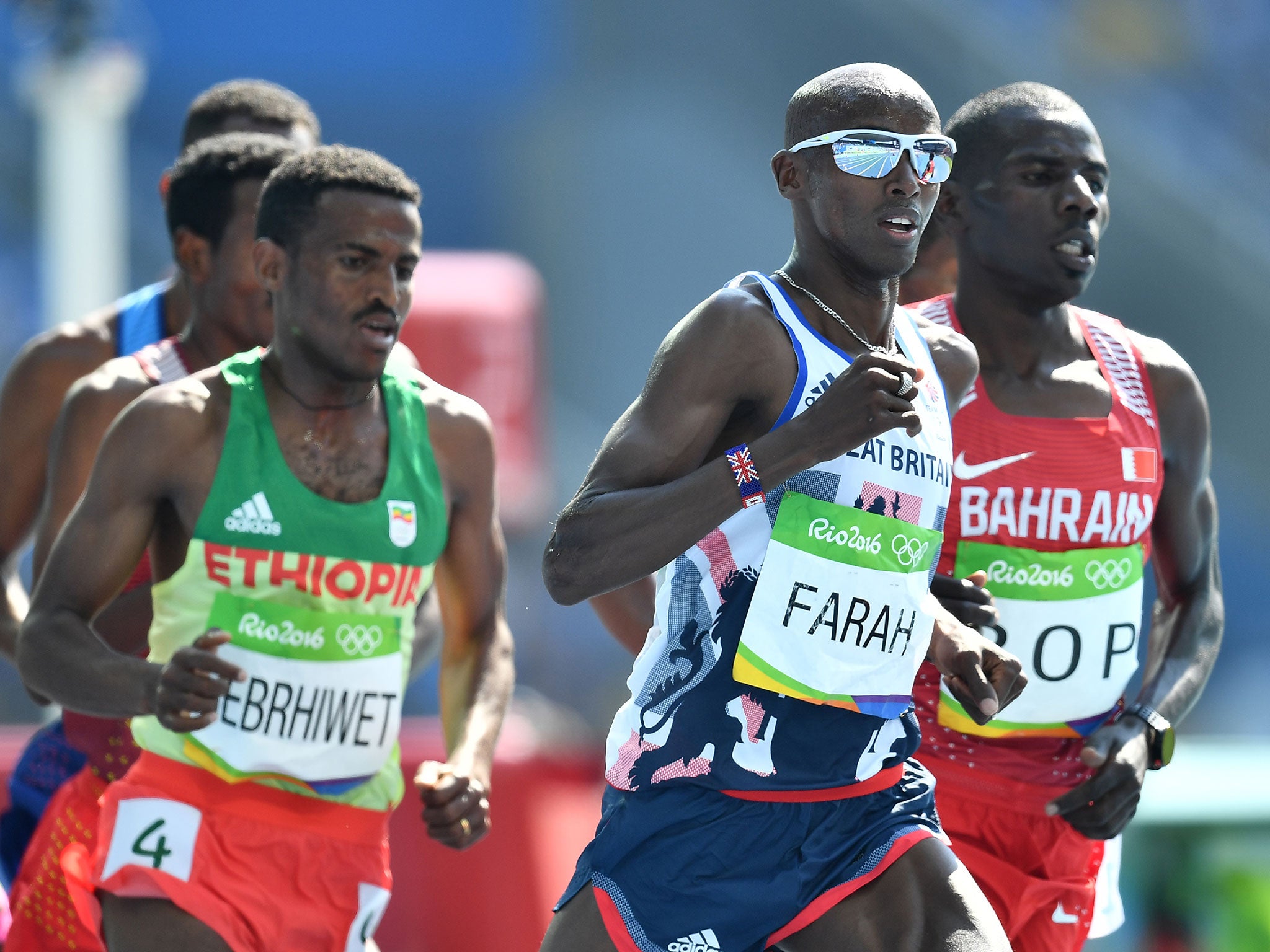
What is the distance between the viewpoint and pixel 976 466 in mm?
4078

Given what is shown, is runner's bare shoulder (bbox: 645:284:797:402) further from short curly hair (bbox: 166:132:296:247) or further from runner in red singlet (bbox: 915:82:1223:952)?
short curly hair (bbox: 166:132:296:247)

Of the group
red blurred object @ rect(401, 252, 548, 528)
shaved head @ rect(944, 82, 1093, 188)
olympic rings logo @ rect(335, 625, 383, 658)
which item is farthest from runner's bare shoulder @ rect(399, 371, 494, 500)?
red blurred object @ rect(401, 252, 548, 528)

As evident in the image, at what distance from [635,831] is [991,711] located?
27.1 inches

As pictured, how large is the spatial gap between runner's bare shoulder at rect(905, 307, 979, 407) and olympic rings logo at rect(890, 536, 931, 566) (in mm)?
418

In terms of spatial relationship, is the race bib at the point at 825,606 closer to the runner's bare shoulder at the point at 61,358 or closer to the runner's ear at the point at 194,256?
the runner's ear at the point at 194,256

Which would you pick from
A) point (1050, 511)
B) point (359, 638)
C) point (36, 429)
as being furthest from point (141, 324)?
point (1050, 511)

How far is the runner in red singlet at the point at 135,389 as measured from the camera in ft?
13.5

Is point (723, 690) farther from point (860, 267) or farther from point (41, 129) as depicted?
point (41, 129)

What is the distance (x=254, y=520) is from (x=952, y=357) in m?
1.45

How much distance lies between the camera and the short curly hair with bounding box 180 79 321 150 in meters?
5.26

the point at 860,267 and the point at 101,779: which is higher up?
the point at 860,267

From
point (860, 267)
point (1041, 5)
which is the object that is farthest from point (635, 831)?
point (1041, 5)

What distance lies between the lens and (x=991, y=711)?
10.9 feet

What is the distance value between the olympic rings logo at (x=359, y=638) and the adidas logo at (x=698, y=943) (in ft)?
2.93
